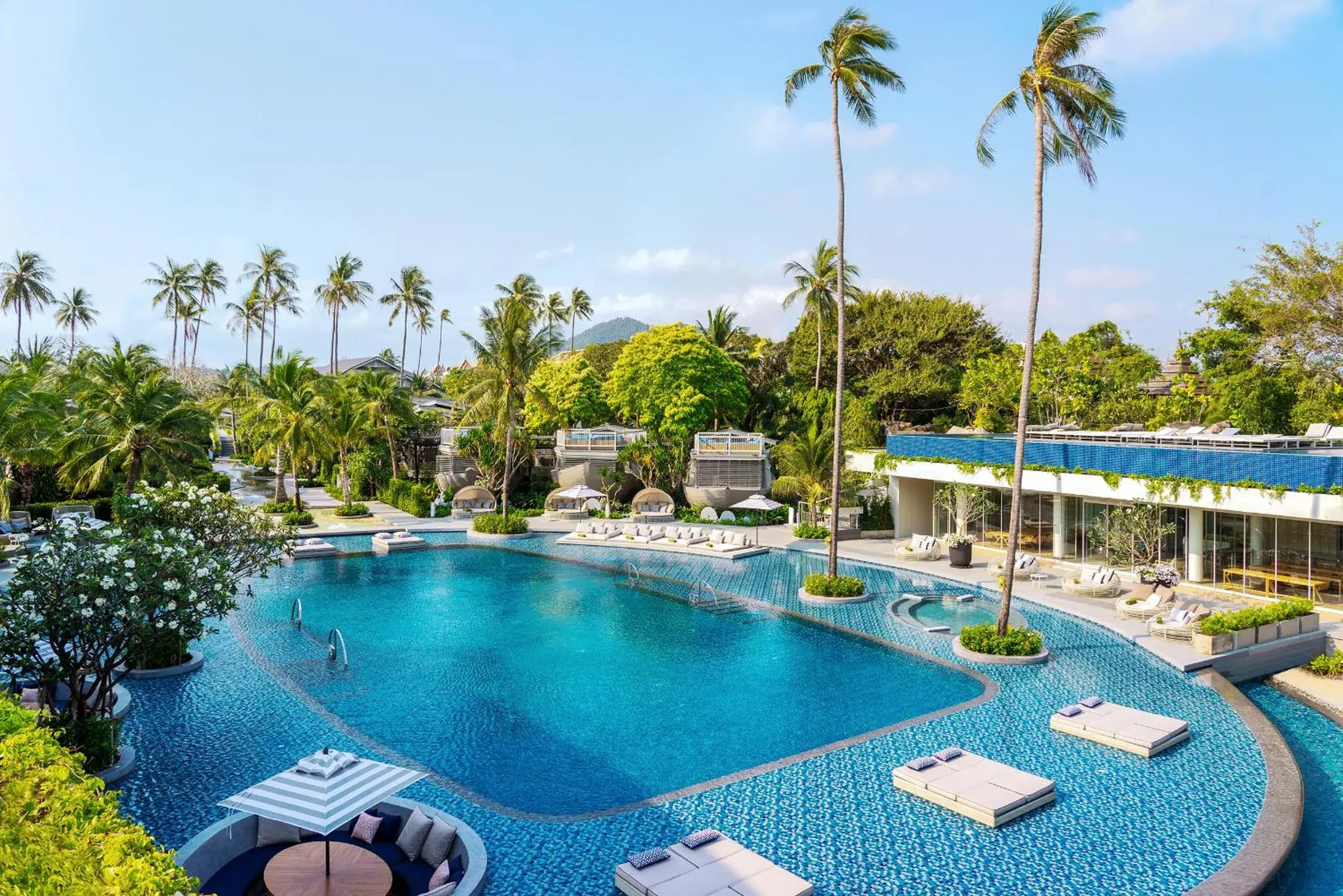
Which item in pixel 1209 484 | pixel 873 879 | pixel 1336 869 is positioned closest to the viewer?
pixel 873 879

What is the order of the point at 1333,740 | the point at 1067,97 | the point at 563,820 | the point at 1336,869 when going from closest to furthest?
the point at 1336,869
the point at 563,820
the point at 1333,740
the point at 1067,97

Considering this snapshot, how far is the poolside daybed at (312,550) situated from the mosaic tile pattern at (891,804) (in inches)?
553

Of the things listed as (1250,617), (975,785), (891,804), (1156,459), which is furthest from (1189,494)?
(891,804)

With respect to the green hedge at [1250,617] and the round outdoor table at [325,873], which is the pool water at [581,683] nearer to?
the round outdoor table at [325,873]

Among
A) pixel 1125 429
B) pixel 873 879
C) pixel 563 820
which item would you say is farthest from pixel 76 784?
pixel 1125 429

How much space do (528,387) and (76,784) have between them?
3035cm

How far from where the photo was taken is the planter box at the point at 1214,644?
1672 centimetres

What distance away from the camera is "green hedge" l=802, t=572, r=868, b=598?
23031mm

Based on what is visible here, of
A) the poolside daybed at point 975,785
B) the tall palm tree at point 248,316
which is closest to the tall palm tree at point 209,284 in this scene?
the tall palm tree at point 248,316

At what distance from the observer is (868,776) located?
12.0 m

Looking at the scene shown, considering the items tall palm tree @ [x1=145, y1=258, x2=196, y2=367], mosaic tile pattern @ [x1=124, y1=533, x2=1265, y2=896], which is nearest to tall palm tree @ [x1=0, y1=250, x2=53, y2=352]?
tall palm tree @ [x1=145, y1=258, x2=196, y2=367]

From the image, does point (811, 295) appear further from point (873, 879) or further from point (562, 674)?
point (873, 879)

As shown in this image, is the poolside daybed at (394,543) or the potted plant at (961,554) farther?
the poolside daybed at (394,543)

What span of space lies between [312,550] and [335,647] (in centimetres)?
1280
